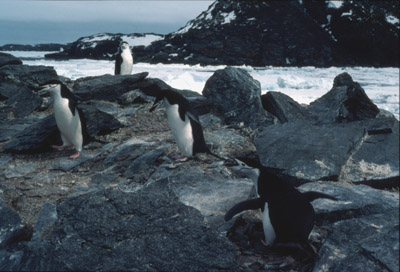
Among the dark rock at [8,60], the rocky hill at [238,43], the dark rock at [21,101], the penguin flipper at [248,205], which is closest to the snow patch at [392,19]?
the penguin flipper at [248,205]

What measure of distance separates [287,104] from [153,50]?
3989 centimetres

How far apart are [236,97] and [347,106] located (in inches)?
71.4

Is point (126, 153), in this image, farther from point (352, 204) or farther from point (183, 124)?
point (352, 204)

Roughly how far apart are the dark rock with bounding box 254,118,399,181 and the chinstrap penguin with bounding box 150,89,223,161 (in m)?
0.77

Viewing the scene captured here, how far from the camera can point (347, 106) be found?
5.61 meters

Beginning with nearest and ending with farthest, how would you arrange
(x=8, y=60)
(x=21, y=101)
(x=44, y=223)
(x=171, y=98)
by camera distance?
(x=44, y=223) → (x=171, y=98) → (x=21, y=101) → (x=8, y=60)

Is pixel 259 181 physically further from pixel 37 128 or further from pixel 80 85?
pixel 80 85

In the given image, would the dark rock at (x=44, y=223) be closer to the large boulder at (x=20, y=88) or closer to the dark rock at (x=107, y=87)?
the large boulder at (x=20, y=88)

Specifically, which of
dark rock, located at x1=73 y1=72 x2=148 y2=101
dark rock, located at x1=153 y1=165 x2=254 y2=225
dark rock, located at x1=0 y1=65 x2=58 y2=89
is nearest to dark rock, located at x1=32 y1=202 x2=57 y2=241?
dark rock, located at x1=153 y1=165 x2=254 y2=225

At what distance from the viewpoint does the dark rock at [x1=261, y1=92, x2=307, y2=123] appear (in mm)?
6066

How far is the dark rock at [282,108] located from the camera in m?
6.07

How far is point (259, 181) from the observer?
103 inches

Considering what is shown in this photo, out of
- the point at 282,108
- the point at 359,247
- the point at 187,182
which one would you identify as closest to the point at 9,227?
the point at 187,182

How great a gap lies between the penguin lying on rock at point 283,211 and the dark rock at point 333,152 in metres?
1.02
